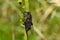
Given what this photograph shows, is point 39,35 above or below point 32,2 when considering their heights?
below

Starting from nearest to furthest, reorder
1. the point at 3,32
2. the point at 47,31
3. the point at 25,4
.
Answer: the point at 25,4, the point at 3,32, the point at 47,31

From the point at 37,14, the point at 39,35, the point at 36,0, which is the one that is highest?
the point at 36,0

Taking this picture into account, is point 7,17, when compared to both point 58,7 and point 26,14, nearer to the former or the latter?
point 58,7

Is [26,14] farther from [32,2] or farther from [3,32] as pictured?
[32,2]

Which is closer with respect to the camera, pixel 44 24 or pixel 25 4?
pixel 25 4

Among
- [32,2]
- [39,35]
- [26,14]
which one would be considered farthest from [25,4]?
[32,2]

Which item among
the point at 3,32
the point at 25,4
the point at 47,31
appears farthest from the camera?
the point at 47,31
